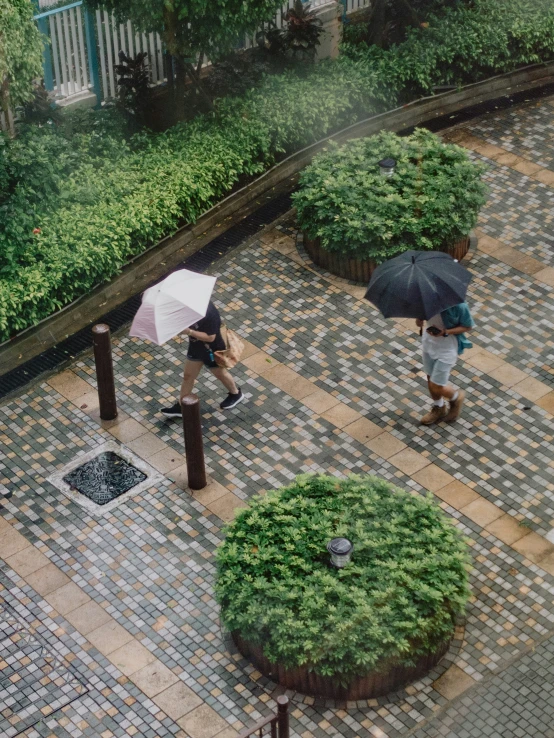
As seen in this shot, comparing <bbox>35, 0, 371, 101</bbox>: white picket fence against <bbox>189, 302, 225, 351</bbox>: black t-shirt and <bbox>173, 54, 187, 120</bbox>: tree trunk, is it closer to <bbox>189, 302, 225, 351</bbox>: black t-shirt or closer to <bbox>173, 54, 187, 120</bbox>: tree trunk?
<bbox>173, 54, 187, 120</bbox>: tree trunk

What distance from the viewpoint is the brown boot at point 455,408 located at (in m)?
11.2

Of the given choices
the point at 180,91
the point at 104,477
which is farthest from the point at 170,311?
the point at 180,91

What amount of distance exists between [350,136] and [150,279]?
3.99 metres

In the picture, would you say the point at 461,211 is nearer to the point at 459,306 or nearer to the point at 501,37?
the point at 459,306

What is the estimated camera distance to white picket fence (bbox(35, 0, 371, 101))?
46.8 feet

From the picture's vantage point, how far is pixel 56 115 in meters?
14.1

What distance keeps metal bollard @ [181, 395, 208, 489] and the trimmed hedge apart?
2.63 metres

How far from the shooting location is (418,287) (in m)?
10.3

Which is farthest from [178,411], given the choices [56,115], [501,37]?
[501,37]

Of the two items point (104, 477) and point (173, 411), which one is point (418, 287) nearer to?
point (173, 411)

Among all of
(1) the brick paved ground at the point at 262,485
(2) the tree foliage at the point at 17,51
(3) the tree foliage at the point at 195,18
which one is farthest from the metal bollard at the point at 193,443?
(3) the tree foliage at the point at 195,18

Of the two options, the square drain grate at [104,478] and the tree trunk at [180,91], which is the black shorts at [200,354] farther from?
the tree trunk at [180,91]

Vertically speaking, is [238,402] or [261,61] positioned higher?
[261,61]

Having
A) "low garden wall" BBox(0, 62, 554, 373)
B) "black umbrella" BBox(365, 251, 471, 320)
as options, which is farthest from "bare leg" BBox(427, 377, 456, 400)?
"low garden wall" BBox(0, 62, 554, 373)
